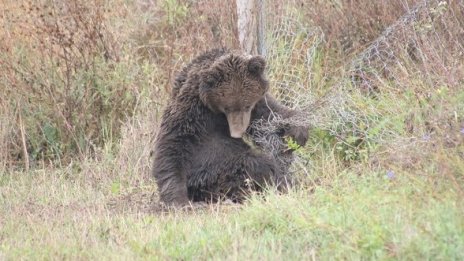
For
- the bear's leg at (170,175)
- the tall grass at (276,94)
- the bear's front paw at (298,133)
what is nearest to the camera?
the tall grass at (276,94)

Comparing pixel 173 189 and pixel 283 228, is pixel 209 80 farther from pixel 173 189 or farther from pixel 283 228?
pixel 283 228

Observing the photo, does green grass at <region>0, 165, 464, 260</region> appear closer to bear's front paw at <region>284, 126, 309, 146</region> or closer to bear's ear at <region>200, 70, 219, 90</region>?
bear's front paw at <region>284, 126, 309, 146</region>

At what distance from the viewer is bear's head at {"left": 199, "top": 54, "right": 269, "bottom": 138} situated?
8.13 m

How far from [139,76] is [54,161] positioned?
1.44 m

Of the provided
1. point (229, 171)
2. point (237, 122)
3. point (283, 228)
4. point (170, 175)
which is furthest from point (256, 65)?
point (283, 228)

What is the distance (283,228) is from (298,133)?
2.43 meters

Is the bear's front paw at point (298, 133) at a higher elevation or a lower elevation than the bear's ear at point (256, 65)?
lower

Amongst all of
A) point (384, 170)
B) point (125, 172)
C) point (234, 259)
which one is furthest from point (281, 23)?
point (234, 259)

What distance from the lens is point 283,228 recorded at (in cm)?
630

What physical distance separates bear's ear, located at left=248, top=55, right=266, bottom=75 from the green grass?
3.93 ft

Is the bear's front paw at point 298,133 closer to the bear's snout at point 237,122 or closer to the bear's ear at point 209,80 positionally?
the bear's snout at point 237,122

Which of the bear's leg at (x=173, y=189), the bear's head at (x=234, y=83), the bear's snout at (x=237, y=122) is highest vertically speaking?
the bear's head at (x=234, y=83)

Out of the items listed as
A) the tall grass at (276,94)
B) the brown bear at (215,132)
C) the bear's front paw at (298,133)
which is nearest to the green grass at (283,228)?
the tall grass at (276,94)

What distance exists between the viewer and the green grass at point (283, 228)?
5.46 m
